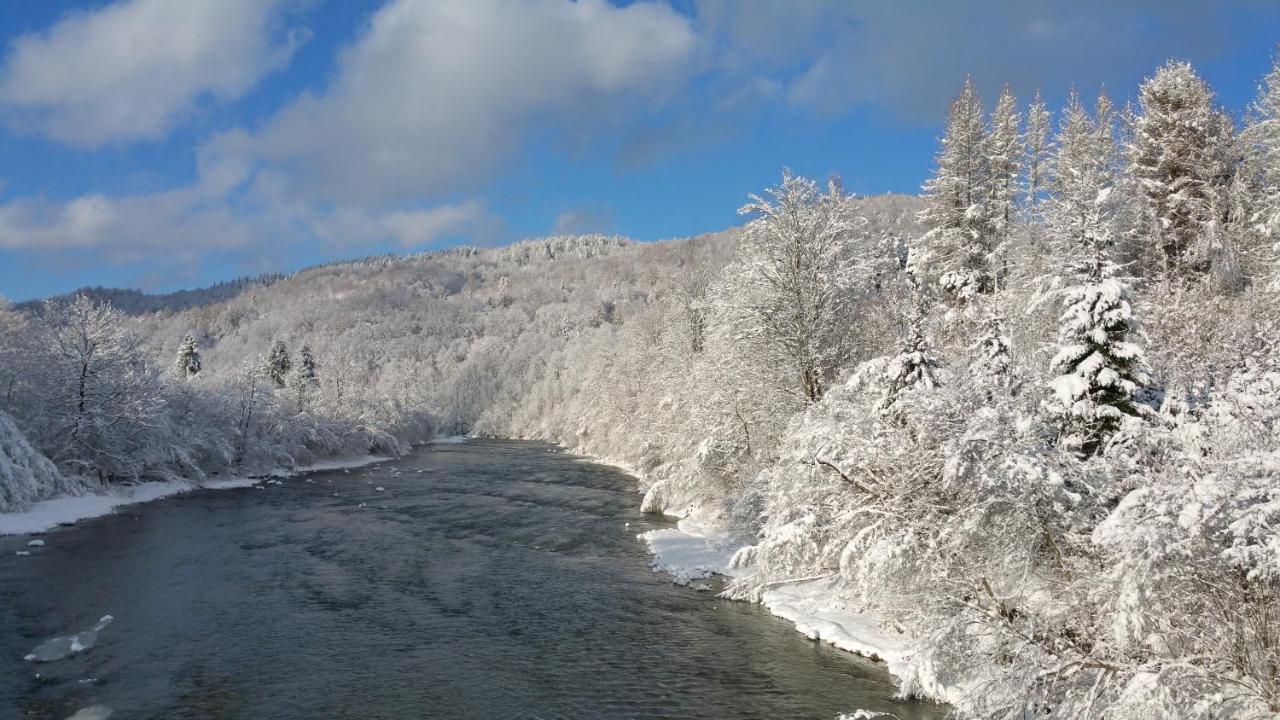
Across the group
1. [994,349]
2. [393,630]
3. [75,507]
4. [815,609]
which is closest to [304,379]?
[75,507]

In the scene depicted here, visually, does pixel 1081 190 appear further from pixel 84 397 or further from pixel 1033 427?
pixel 84 397

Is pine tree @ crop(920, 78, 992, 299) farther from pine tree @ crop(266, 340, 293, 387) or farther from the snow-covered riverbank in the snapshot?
pine tree @ crop(266, 340, 293, 387)

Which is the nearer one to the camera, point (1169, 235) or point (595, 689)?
point (595, 689)

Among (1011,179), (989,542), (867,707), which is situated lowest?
(867,707)

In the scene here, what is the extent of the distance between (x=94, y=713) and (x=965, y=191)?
46.3 m

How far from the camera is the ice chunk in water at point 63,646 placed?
19.2 m

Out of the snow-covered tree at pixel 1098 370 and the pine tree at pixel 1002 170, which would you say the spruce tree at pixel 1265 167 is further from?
the snow-covered tree at pixel 1098 370

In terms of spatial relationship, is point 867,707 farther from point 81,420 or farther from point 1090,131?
point 1090,131

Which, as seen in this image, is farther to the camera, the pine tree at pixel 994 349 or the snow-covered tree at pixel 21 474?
the snow-covered tree at pixel 21 474

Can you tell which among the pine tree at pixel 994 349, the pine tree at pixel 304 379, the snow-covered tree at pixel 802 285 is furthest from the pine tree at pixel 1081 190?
the pine tree at pixel 304 379

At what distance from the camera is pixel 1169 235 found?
38188 mm

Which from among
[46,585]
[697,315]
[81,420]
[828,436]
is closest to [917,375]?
[828,436]

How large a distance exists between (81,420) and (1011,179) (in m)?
63.0

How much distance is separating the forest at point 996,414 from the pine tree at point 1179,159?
7.8 inches
